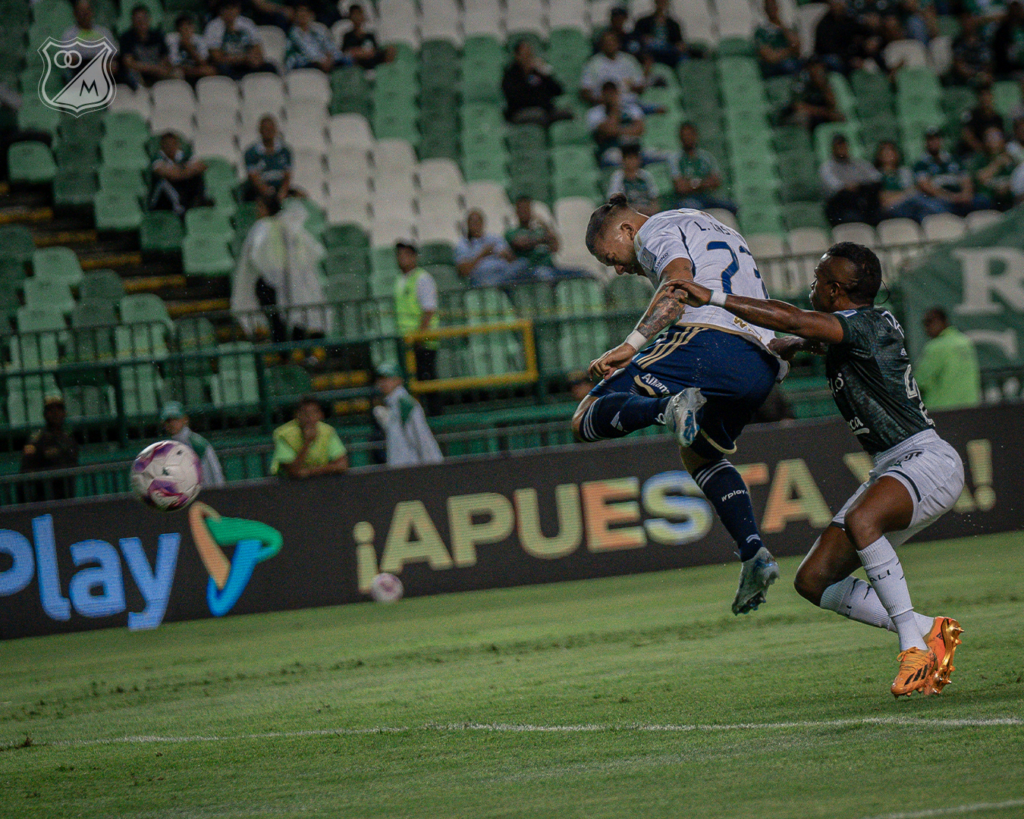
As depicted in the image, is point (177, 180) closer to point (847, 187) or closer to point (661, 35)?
point (661, 35)

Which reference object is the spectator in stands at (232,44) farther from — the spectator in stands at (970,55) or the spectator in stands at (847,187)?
the spectator in stands at (970,55)

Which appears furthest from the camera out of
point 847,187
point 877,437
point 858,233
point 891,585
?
point 847,187

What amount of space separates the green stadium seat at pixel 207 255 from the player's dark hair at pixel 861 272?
1291 cm

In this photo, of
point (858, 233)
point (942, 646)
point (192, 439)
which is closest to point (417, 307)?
point (192, 439)

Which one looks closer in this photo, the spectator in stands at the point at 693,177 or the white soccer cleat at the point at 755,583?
the white soccer cleat at the point at 755,583

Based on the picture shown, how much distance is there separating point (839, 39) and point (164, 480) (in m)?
15.9

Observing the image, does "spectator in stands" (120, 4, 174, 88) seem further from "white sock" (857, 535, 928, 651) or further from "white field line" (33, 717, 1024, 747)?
"white sock" (857, 535, 928, 651)

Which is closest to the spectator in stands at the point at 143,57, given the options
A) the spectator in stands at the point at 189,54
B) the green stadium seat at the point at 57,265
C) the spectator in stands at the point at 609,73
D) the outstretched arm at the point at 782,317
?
the spectator in stands at the point at 189,54

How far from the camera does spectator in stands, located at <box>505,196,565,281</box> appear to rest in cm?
1753

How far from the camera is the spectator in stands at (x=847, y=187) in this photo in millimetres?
19703

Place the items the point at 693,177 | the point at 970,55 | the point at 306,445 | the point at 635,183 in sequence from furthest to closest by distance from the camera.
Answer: the point at 970,55
the point at 693,177
the point at 635,183
the point at 306,445

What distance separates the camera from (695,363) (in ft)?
24.3

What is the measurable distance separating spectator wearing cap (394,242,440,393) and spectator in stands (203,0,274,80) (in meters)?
5.84

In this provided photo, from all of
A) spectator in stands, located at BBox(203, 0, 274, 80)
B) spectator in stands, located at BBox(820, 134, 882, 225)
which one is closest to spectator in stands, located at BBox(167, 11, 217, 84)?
spectator in stands, located at BBox(203, 0, 274, 80)
